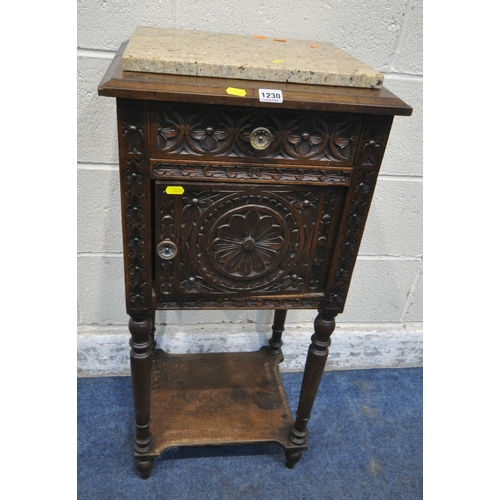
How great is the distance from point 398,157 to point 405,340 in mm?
658

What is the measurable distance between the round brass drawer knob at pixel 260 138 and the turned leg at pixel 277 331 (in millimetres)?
707

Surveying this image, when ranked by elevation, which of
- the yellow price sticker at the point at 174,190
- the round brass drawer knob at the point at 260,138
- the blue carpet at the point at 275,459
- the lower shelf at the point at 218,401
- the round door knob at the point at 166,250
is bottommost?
the blue carpet at the point at 275,459

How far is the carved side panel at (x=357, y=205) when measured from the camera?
825 mm

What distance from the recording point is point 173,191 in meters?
0.83

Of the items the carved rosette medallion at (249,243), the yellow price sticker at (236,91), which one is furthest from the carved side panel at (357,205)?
the yellow price sticker at (236,91)

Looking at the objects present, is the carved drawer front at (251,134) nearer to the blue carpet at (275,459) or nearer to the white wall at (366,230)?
Answer: the white wall at (366,230)

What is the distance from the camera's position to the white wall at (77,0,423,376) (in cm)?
109

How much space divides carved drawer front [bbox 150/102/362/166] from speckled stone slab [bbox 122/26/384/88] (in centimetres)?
6

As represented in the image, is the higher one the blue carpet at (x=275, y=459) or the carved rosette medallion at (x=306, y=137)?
the carved rosette medallion at (x=306, y=137)

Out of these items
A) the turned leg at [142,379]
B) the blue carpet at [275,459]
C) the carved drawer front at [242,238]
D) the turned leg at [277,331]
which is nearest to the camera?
the carved drawer front at [242,238]

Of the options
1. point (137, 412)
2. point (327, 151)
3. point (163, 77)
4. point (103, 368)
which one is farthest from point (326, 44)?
point (103, 368)

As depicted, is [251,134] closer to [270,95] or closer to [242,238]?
[270,95]

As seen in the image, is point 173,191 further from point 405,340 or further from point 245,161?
point 405,340

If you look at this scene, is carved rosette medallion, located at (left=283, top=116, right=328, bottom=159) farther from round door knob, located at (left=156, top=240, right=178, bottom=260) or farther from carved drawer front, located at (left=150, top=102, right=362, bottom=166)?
round door knob, located at (left=156, top=240, right=178, bottom=260)
